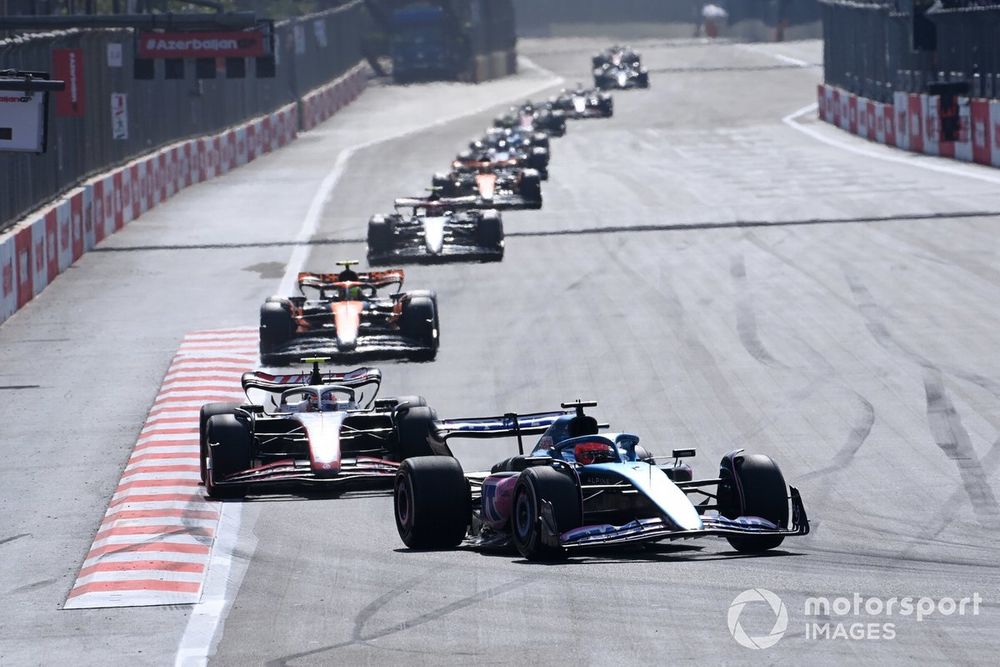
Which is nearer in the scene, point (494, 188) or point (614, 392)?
point (614, 392)

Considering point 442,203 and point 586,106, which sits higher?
point 586,106

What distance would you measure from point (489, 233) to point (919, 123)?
61.8ft

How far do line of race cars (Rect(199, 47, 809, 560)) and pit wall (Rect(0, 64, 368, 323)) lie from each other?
17.1ft

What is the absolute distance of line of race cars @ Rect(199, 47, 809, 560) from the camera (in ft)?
38.4

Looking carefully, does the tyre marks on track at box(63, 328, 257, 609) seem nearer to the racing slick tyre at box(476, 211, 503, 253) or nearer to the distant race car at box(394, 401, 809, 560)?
the distant race car at box(394, 401, 809, 560)

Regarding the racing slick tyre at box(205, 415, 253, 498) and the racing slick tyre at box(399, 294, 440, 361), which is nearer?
the racing slick tyre at box(205, 415, 253, 498)

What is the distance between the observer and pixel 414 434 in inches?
578

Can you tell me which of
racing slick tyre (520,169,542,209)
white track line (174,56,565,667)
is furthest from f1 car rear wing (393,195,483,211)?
white track line (174,56,565,667)

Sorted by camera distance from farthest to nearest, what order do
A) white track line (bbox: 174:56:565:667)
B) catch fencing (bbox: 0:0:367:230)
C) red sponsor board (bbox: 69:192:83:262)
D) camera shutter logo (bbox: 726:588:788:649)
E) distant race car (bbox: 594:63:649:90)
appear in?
1. distant race car (bbox: 594:63:649:90)
2. red sponsor board (bbox: 69:192:83:262)
3. catch fencing (bbox: 0:0:367:230)
4. white track line (bbox: 174:56:565:667)
5. camera shutter logo (bbox: 726:588:788:649)

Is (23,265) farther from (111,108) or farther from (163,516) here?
(163,516)

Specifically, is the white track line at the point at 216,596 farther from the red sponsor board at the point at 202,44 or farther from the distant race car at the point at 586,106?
the distant race car at the point at 586,106

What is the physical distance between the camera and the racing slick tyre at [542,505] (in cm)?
1162

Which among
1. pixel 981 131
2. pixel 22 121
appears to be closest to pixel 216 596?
pixel 22 121

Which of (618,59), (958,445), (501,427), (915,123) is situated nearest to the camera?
(501,427)
